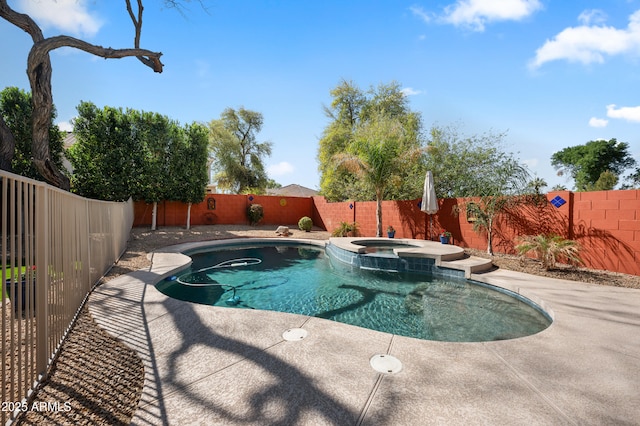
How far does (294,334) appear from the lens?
3.11 m

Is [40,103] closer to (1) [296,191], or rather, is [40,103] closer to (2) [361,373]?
(2) [361,373]

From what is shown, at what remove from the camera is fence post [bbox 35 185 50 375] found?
7.42 ft

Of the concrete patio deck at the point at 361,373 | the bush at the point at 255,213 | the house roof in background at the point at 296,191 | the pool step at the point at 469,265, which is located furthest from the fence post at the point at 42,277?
the house roof in background at the point at 296,191

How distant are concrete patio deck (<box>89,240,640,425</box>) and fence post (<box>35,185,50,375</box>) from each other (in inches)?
28.9

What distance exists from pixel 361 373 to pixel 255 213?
15.3 meters

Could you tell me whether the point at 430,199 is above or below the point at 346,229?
above

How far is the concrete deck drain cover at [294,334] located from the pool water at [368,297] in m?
1.35

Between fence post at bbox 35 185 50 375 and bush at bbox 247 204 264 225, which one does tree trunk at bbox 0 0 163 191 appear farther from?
bush at bbox 247 204 264 225

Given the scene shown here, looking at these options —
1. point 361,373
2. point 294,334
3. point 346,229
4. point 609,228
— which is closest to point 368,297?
point 294,334

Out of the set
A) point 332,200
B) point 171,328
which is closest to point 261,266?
point 171,328

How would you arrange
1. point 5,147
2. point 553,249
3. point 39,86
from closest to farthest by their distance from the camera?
point 553,249 < point 39,86 < point 5,147

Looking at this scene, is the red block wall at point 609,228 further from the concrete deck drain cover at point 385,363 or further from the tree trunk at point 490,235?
the concrete deck drain cover at point 385,363

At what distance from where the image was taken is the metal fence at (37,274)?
1.81m

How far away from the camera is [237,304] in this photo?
5164 mm
